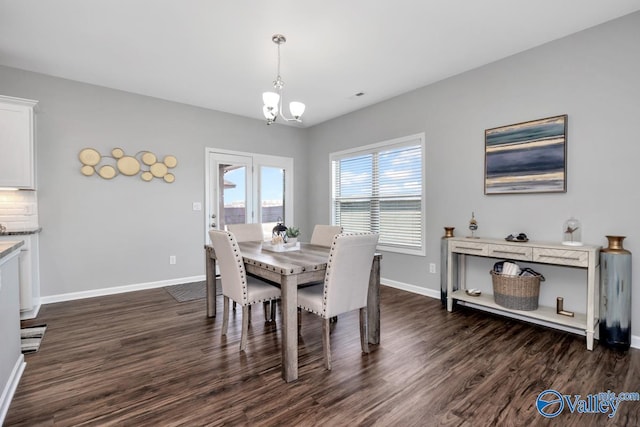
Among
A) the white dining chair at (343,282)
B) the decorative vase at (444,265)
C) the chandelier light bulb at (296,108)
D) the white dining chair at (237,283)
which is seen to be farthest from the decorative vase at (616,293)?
the chandelier light bulb at (296,108)

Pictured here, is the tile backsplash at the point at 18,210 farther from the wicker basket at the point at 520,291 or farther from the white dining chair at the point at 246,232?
the wicker basket at the point at 520,291

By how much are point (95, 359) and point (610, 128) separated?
4574 mm

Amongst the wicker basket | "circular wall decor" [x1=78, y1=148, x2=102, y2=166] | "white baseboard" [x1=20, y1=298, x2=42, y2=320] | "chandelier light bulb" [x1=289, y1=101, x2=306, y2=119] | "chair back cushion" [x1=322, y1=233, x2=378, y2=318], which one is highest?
Answer: "chandelier light bulb" [x1=289, y1=101, x2=306, y2=119]

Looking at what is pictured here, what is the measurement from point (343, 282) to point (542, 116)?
2577 mm

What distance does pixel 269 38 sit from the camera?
2863 millimetres

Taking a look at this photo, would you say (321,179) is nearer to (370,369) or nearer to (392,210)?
(392,210)

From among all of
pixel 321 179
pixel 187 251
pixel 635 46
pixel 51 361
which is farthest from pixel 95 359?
pixel 635 46

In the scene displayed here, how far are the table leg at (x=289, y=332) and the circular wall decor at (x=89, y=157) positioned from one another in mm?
A: 3390

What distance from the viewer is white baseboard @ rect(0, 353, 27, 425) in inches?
66.6

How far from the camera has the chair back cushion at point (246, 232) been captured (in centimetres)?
369

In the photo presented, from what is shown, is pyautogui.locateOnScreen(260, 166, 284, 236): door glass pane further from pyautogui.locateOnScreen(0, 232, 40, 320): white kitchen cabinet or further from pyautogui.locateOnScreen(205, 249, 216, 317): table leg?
pyautogui.locateOnScreen(0, 232, 40, 320): white kitchen cabinet

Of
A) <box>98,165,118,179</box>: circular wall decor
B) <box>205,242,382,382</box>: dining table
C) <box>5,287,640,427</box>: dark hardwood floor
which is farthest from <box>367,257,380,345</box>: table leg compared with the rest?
<box>98,165,118,179</box>: circular wall decor

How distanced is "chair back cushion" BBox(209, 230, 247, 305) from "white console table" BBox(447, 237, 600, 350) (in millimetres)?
2268

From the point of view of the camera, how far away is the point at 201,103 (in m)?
4.65
